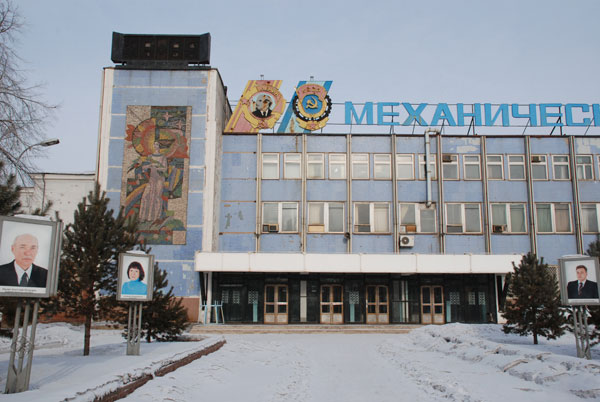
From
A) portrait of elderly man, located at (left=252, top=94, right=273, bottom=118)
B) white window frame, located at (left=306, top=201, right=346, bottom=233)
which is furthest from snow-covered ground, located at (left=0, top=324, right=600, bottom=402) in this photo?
portrait of elderly man, located at (left=252, top=94, right=273, bottom=118)

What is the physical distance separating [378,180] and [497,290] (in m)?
9.57

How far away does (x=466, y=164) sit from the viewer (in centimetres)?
3734

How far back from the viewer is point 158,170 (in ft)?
114

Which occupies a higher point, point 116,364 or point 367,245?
point 367,245

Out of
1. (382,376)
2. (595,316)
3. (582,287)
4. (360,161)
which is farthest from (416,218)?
(382,376)

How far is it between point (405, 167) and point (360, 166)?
9.14 ft

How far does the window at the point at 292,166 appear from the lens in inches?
1452

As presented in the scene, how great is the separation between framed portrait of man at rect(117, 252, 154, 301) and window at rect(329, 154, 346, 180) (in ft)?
72.5

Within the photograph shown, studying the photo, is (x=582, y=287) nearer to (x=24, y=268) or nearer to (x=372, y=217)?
(x=24, y=268)

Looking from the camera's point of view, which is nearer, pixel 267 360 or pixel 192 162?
pixel 267 360

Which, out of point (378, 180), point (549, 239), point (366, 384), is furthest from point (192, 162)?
point (366, 384)

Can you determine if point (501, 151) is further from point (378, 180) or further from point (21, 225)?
point (21, 225)

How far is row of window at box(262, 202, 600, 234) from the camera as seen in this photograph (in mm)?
36344

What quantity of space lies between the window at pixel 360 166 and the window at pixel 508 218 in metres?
8.04
